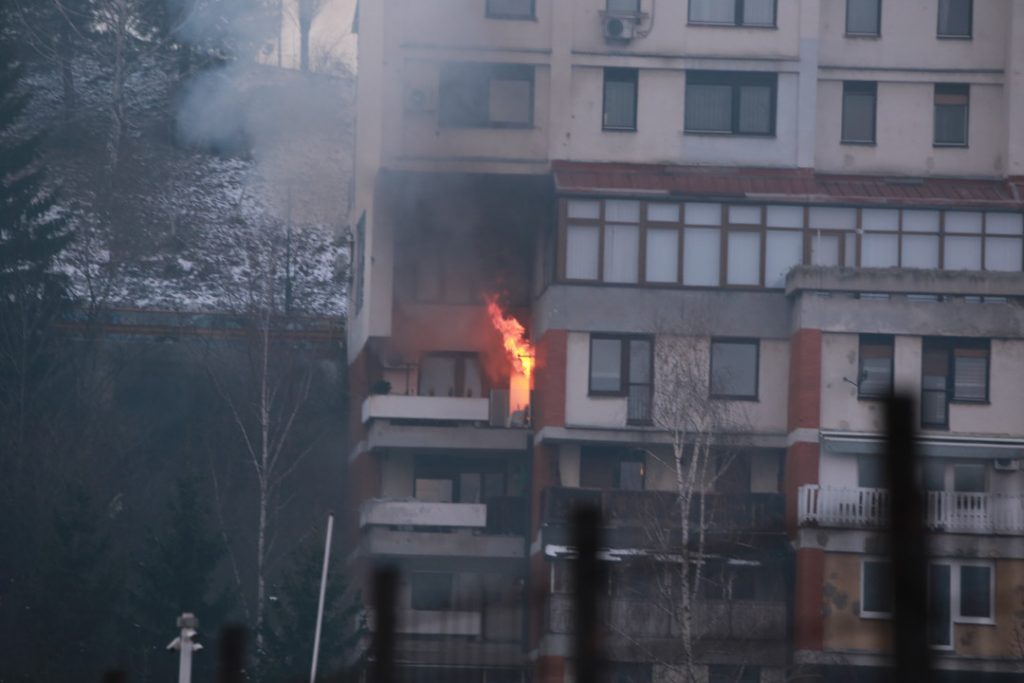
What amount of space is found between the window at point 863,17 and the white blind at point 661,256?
27.3ft

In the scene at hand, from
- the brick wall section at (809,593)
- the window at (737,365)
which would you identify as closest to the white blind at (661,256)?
the window at (737,365)

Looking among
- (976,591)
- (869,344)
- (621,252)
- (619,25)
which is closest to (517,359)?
(621,252)

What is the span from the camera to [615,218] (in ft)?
143

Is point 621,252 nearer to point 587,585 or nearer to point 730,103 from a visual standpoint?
point 730,103

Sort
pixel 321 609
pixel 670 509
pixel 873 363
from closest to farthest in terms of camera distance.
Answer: pixel 321 609, pixel 670 509, pixel 873 363

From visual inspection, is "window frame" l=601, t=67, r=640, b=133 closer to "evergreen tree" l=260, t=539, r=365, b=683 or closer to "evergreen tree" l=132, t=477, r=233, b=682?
"evergreen tree" l=260, t=539, r=365, b=683

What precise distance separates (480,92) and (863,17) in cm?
1020

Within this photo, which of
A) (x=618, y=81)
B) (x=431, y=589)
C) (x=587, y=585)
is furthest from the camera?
(x=618, y=81)

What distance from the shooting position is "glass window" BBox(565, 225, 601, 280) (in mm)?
43344

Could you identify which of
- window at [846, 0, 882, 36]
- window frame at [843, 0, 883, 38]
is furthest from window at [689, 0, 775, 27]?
window at [846, 0, 882, 36]

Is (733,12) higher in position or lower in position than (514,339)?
higher

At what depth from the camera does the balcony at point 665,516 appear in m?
40.2

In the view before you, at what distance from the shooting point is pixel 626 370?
142 feet

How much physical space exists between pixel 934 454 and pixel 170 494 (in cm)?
2057
